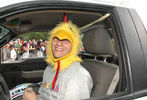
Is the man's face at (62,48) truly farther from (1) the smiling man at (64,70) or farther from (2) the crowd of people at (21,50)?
(2) the crowd of people at (21,50)

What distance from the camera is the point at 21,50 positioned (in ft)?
14.0

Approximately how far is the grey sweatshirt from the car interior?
0.23m

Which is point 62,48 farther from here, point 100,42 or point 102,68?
point 102,68

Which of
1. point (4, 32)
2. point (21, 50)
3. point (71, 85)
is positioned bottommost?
point (71, 85)

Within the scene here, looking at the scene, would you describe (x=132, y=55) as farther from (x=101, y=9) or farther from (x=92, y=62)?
(x=92, y=62)

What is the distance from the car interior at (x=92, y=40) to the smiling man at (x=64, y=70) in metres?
0.19

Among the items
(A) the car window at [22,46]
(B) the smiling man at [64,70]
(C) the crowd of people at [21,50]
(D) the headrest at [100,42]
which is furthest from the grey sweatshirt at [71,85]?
(C) the crowd of people at [21,50]

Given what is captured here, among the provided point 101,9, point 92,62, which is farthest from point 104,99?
point 92,62

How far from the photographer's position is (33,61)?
3582mm

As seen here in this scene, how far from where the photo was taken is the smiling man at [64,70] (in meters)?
1.52

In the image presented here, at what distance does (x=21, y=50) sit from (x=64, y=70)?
281 cm

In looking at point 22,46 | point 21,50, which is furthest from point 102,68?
point 22,46

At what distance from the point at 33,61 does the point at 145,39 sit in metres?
2.60

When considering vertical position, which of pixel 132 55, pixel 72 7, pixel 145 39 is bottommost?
pixel 132 55
